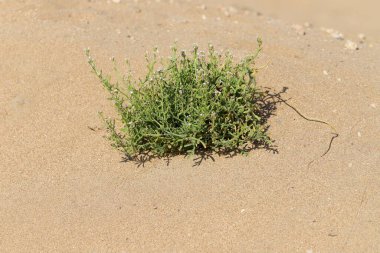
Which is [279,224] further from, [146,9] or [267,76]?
[146,9]

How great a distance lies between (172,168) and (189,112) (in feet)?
1.32

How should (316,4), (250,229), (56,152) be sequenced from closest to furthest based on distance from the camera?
(250,229)
(56,152)
(316,4)

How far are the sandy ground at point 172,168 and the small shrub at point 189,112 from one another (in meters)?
0.13

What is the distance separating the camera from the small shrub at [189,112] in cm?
398

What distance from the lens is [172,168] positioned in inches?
160

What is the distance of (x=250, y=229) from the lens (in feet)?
11.9

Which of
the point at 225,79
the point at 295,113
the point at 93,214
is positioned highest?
the point at 225,79

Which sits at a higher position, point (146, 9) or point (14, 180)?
point (146, 9)

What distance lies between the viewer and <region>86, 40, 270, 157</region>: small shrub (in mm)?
3982

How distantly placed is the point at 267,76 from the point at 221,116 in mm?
938

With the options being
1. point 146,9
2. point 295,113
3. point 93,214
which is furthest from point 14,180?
point 146,9

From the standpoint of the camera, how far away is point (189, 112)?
4004 millimetres

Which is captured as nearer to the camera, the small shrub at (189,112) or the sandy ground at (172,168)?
the sandy ground at (172,168)

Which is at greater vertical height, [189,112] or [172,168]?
[189,112]
